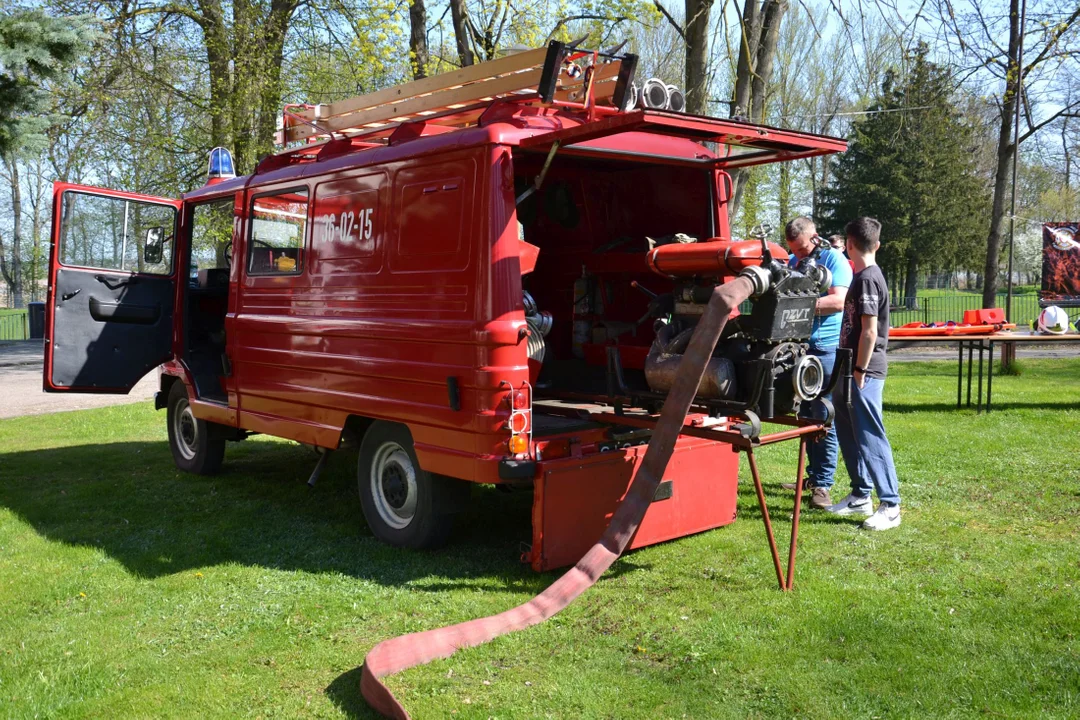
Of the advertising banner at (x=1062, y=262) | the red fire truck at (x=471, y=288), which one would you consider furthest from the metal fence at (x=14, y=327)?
the advertising banner at (x=1062, y=262)

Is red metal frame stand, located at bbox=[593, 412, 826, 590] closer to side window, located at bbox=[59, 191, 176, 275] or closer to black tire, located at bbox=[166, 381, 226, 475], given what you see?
black tire, located at bbox=[166, 381, 226, 475]

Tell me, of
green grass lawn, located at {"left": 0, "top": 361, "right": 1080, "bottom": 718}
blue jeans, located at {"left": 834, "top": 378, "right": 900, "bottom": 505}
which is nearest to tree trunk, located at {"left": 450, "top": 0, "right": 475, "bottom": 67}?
green grass lawn, located at {"left": 0, "top": 361, "right": 1080, "bottom": 718}

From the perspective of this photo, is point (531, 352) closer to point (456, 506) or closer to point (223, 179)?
point (456, 506)

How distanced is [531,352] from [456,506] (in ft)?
3.42

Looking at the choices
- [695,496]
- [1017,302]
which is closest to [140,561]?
[695,496]

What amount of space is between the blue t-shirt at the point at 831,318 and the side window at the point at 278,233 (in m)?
3.43

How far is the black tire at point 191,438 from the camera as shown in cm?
840

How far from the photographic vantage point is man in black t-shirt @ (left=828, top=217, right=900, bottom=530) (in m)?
6.11

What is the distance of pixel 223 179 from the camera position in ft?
28.7

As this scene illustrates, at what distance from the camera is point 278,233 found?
22.8ft

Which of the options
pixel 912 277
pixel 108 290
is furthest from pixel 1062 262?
pixel 912 277

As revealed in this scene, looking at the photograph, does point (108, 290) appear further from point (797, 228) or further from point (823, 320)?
point (823, 320)

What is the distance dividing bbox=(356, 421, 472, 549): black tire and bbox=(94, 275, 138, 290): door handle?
11.2 feet

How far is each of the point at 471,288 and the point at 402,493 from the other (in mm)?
1576
